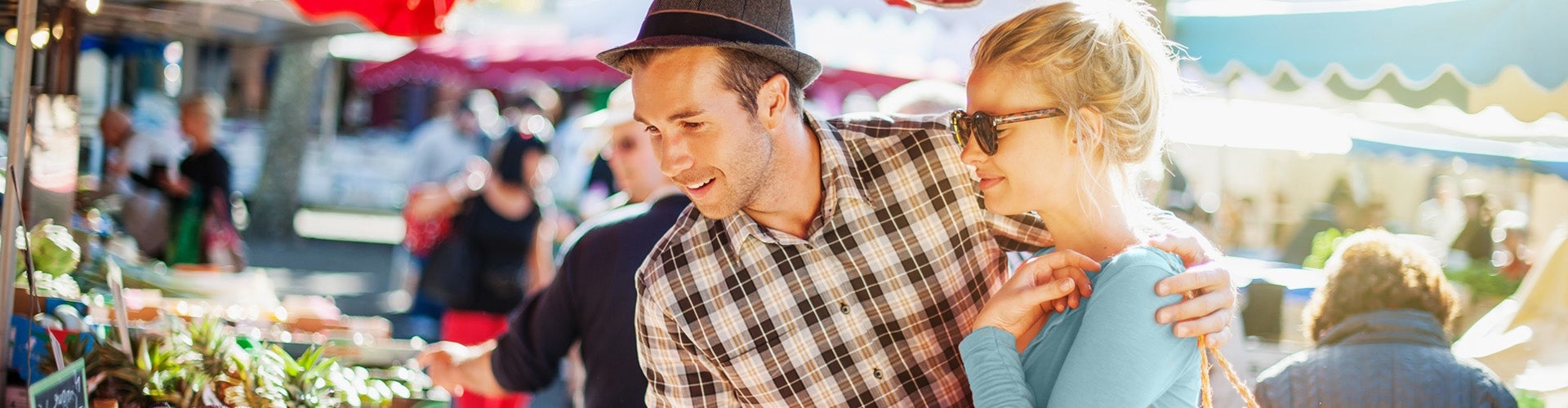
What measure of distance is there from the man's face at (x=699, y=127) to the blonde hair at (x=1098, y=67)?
0.47 metres

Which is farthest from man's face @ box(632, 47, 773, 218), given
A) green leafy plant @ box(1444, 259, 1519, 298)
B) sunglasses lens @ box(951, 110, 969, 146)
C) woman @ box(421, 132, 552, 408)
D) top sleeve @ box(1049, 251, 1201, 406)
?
woman @ box(421, 132, 552, 408)

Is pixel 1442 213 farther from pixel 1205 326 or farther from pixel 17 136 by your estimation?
pixel 17 136

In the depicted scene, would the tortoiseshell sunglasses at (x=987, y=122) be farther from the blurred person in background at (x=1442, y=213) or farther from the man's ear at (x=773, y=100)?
the blurred person in background at (x=1442, y=213)

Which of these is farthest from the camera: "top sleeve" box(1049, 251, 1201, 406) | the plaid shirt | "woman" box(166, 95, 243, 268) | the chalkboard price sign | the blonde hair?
"woman" box(166, 95, 243, 268)

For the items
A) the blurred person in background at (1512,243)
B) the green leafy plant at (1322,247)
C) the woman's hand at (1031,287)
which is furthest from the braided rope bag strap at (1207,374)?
the blurred person in background at (1512,243)

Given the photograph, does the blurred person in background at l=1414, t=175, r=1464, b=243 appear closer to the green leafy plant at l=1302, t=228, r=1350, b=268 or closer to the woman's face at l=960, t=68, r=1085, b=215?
the green leafy plant at l=1302, t=228, r=1350, b=268

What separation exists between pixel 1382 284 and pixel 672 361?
7.31 ft

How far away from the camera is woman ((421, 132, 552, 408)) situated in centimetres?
562

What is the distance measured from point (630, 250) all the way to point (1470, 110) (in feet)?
9.06

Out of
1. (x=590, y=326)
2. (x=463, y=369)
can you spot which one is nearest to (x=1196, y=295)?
(x=590, y=326)

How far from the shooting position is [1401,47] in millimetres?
3994

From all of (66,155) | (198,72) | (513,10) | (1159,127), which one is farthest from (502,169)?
(198,72)

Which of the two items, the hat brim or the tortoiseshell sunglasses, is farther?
the hat brim

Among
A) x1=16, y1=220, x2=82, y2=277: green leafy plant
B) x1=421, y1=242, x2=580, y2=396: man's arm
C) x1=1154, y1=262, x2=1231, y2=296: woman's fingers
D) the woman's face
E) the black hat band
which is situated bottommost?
x1=421, y1=242, x2=580, y2=396: man's arm
